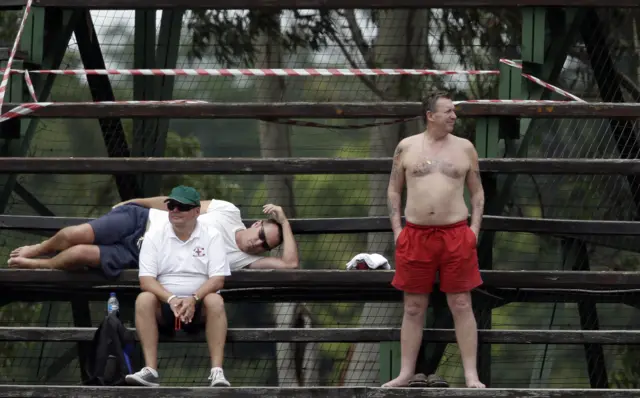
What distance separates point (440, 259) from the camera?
27.1ft

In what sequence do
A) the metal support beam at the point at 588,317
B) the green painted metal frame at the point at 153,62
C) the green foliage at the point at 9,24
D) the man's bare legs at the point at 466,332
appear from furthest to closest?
the green foliage at the point at 9,24, the green painted metal frame at the point at 153,62, the metal support beam at the point at 588,317, the man's bare legs at the point at 466,332

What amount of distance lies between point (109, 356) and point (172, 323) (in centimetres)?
54

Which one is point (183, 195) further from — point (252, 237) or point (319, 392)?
point (319, 392)

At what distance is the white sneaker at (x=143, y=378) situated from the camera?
8039mm

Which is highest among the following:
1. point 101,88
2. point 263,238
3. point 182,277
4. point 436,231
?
point 101,88

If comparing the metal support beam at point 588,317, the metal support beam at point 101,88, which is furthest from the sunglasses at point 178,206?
→ the metal support beam at point 588,317

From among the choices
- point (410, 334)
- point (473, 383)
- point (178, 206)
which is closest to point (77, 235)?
point (178, 206)

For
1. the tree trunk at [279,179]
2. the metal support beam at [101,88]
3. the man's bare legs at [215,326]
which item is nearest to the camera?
the man's bare legs at [215,326]

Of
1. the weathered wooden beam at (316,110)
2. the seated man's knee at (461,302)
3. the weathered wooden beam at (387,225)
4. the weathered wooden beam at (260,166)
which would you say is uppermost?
the weathered wooden beam at (316,110)

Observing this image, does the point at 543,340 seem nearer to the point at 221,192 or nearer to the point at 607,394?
the point at 607,394

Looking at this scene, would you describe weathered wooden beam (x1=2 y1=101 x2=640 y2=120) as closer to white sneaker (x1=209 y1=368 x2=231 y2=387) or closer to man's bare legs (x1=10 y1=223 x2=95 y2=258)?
man's bare legs (x1=10 y1=223 x2=95 y2=258)

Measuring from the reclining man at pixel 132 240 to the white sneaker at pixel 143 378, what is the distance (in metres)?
0.94

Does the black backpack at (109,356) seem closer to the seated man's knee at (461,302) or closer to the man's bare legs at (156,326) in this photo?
the man's bare legs at (156,326)

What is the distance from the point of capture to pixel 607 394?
793cm
